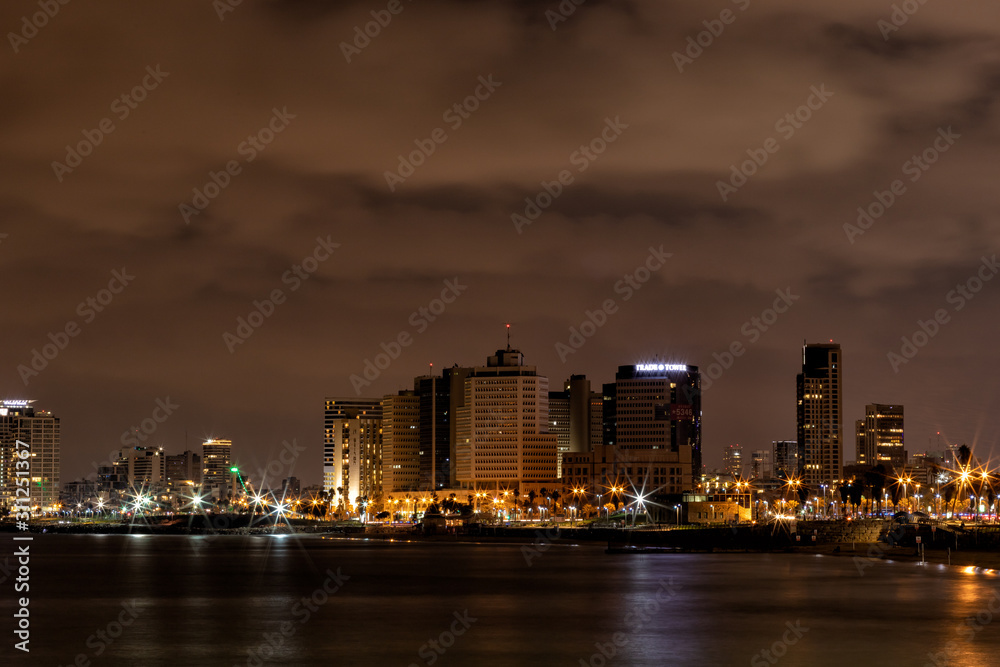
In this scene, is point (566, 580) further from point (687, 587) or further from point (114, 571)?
point (114, 571)

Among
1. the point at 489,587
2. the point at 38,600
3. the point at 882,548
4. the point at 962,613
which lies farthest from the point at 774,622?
the point at 882,548

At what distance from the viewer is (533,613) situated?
211 ft

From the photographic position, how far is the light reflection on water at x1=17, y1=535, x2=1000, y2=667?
155 feet

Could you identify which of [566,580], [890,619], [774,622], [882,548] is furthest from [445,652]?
[882,548]

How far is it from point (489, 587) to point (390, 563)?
36740 mm

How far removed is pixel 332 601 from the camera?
71688 mm

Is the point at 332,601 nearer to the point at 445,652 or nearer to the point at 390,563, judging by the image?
the point at 445,652

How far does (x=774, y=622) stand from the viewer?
191ft

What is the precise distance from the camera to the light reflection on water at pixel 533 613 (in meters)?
47.2

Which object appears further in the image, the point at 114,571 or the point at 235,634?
the point at 114,571

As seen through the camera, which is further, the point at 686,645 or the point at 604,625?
the point at 604,625

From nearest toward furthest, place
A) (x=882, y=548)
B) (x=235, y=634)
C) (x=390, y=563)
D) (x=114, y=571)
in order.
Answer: (x=235, y=634)
(x=114, y=571)
(x=390, y=563)
(x=882, y=548)

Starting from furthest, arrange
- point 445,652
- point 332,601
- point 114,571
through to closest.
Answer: point 114,571 < point 332,601 < point 445,652

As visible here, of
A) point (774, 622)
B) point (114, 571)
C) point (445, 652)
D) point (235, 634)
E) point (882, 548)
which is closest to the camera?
point (445, 652)
